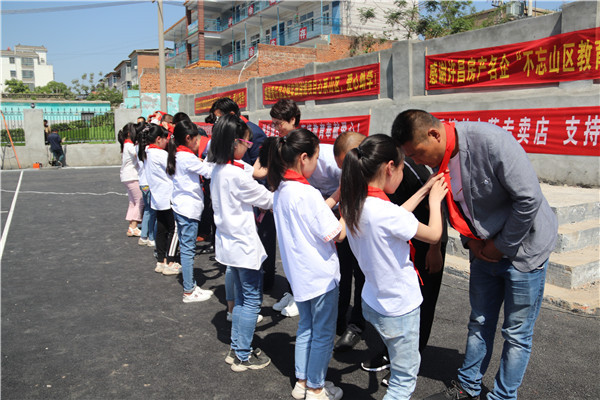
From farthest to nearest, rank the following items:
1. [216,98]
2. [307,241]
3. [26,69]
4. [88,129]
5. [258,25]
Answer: [26,69]
[258,25]
[216,98]
[88,129]
[307,241]

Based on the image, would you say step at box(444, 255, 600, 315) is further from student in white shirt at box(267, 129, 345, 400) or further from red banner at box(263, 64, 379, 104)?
red banner at box(263, 64, 379, 104)

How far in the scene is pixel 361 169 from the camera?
2195 millimetres

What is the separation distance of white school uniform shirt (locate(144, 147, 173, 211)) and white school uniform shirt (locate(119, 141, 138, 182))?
178 cm

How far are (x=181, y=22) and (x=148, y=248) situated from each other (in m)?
41.4

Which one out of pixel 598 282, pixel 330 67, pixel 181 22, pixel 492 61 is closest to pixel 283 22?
pixel 181 22

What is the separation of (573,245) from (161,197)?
184 inches

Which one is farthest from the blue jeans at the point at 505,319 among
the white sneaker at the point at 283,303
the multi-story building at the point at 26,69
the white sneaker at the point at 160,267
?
the multi-story building at the point at 26,69

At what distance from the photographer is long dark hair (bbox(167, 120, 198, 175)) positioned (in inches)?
173

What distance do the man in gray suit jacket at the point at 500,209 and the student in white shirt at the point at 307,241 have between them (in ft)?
1.87

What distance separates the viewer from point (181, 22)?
43.1 meters

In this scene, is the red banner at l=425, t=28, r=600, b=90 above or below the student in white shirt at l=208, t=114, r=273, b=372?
above

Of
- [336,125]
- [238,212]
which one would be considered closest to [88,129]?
[336,125]

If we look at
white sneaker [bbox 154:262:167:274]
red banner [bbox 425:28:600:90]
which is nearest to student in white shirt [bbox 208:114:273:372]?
white sneaker [bbox 154:262:167:274]

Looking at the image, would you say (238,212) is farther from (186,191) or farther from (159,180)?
(159,180)
